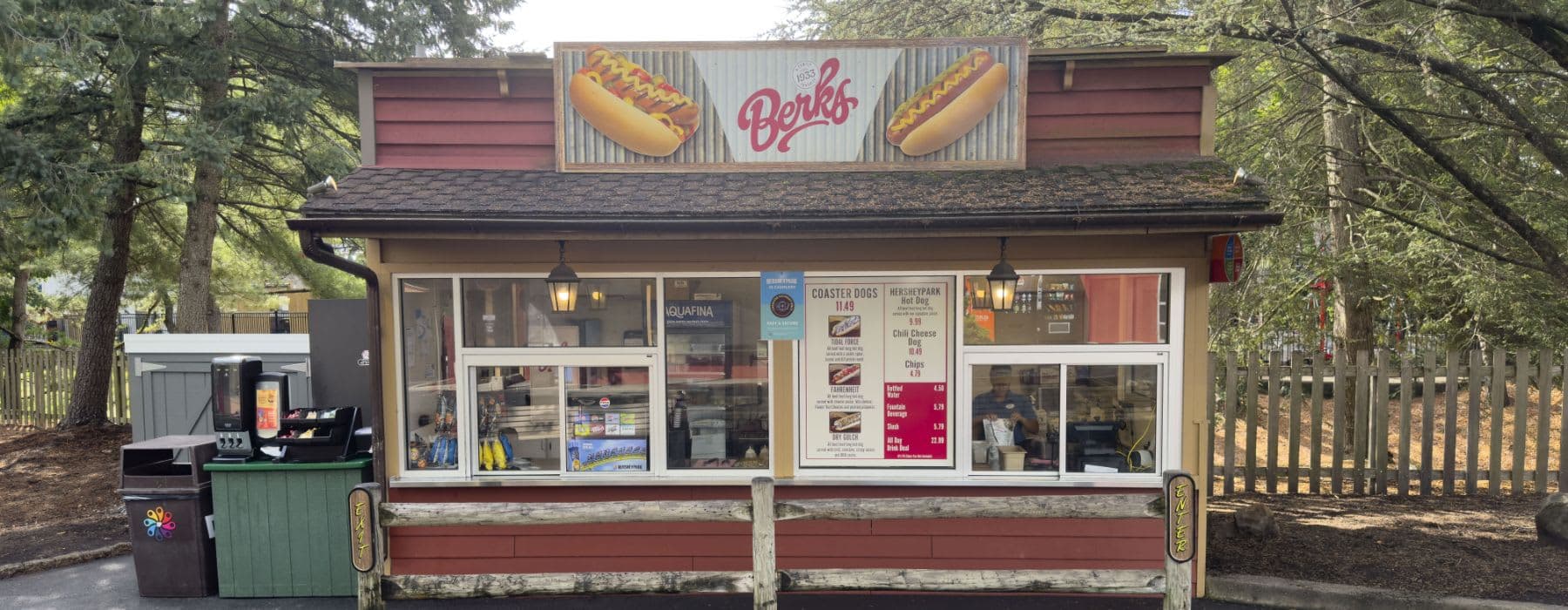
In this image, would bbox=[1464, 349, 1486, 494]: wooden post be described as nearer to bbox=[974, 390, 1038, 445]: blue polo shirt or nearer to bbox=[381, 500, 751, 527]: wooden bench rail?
bbox=[974, 390, 1038, 445]: blue polo shirt

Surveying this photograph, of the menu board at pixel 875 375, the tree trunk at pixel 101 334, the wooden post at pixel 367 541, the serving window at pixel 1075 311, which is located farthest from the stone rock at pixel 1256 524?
the tree trunk at pixel 101 334

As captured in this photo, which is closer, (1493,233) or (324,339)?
(324,339)

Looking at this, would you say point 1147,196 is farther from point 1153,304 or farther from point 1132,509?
point 1132,509

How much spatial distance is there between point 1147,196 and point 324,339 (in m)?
6.39

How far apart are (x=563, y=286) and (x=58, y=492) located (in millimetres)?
7778

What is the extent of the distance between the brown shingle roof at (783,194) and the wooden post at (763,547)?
1684 millimetres

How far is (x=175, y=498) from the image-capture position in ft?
18.7

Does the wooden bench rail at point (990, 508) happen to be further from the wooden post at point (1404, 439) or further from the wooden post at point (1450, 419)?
the wooden post at point (1450, 419)

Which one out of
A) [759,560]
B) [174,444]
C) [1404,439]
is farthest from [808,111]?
[1404,439]

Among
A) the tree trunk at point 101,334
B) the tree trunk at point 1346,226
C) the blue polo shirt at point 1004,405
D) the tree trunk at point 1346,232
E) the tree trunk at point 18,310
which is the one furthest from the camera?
the tree trunk at point 18,310

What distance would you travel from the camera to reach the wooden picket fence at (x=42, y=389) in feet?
40.7

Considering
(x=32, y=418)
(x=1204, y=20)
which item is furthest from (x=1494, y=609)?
(x=32, y=418)

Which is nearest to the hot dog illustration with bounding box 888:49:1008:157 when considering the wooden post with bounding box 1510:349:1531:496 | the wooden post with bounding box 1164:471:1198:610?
the wooden post with bounding box 1164:471:1198:610

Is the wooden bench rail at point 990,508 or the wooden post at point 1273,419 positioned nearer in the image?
the wooden bench rail at point 990,508
